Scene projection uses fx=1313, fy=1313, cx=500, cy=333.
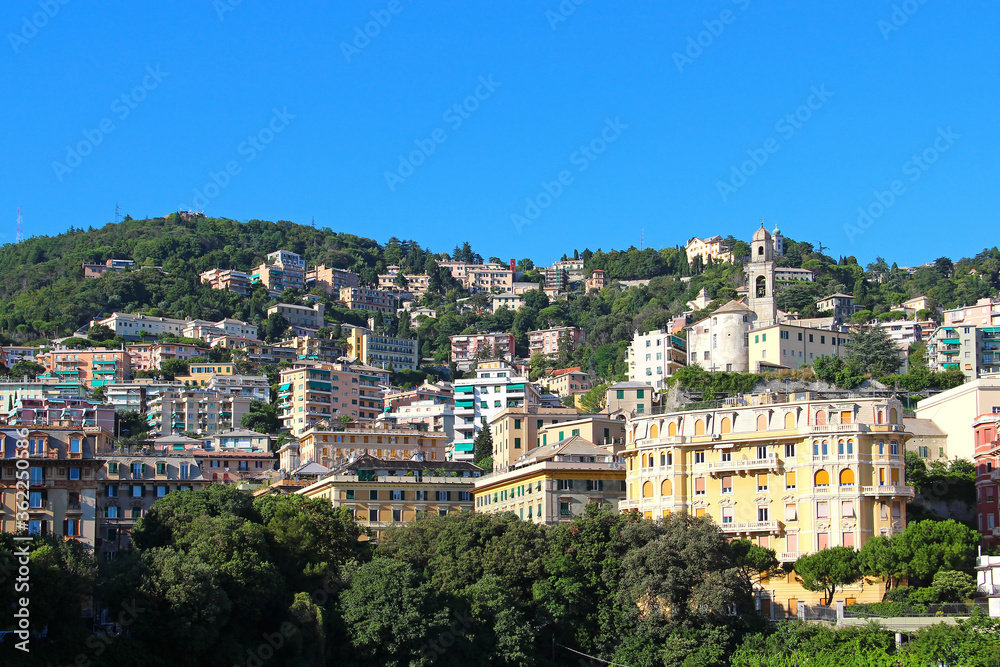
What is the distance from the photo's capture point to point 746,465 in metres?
76.6

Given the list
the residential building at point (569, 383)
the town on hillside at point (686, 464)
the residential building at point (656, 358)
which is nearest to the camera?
the town on hillside at point (686, 464)

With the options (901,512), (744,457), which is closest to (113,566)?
(744,457)

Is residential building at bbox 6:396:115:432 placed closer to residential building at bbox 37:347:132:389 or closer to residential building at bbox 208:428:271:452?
residential building at bbox 208:428:271:452

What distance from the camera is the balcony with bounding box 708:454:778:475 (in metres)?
75.8

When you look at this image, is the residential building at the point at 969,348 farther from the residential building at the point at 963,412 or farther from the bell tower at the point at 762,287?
the residential building at the point at 963,412

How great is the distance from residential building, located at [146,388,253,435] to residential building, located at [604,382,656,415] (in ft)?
159

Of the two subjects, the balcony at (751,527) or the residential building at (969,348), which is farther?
the residential building at (969,348)

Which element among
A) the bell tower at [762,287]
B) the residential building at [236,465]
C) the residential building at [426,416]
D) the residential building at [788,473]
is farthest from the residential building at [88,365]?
the residential building at [788,473]

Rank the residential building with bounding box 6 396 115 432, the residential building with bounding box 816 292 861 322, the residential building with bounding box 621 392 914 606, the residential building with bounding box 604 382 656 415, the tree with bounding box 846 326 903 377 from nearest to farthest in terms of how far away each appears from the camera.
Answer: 1. the residential building with bounding box 621 392 914 606
2. the residential building with bounding box 6 396 115 432
3. the tree with bounding box 846 326 903 377
4. the residential building with bounding box 604 382 656 415
5. the residential building with bounding box 816 292 861 322

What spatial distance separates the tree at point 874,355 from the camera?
132 metres

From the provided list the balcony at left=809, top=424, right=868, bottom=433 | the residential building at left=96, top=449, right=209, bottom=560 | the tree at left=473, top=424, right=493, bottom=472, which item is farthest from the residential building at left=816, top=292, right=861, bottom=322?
the residential building at left=96, top=449, right=209, bottom=560

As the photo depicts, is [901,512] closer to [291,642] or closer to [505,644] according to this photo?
[505,644]

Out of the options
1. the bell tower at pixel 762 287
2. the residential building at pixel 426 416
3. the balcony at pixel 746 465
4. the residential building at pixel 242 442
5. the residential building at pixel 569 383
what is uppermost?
the bell tower at pixel 762 287

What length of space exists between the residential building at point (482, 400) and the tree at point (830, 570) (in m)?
73.4
